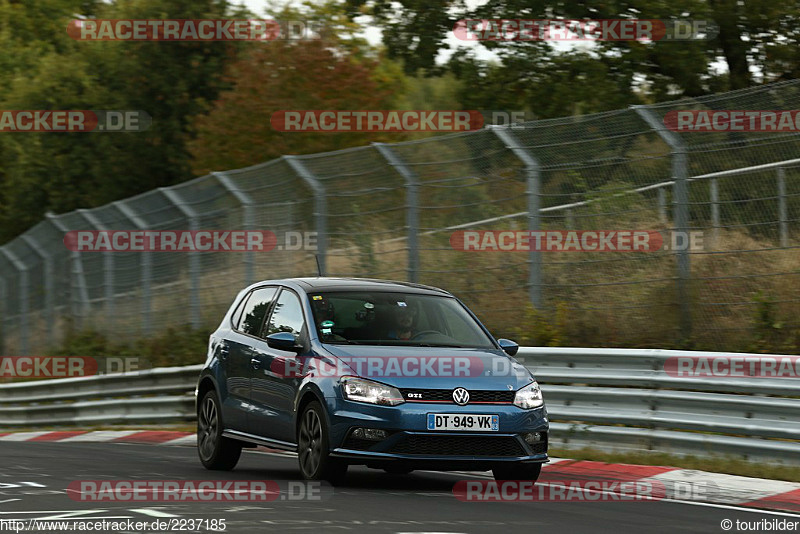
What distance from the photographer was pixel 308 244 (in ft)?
62.2

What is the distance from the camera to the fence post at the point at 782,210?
13.0 meters

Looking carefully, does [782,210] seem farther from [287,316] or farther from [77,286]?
[77,286]

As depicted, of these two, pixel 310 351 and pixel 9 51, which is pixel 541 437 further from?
pixel 9 51

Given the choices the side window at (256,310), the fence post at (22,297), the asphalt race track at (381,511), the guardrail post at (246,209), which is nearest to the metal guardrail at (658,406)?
the asphalt race track at (381,511)

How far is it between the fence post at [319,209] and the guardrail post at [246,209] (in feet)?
5.79

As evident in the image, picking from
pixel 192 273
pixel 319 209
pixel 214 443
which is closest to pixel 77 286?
pixel 192 273

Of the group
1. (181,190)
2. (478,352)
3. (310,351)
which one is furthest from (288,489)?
(181,190)

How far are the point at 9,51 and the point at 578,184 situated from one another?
5266 cm

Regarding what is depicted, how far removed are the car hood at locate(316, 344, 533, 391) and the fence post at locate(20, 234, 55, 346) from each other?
1919 centimetres

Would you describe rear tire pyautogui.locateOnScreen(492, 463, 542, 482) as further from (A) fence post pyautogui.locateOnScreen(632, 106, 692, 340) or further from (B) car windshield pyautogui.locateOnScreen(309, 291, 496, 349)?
(A) fence post pyautogui.locateOnScreen(632, 106, 692, 340)

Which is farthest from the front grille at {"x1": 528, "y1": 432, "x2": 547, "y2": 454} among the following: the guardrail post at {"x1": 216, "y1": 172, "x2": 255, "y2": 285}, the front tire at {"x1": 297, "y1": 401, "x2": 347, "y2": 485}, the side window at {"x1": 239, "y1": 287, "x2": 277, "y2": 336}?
the guardrail post at {"x1": 216, "y1": 172, "x2": 255, "y2": 285}

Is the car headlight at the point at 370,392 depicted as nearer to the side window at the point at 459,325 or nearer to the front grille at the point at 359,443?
the front grille at the point at 359,443

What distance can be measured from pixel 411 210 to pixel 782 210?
4965 mm

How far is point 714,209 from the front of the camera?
44.7 feet
